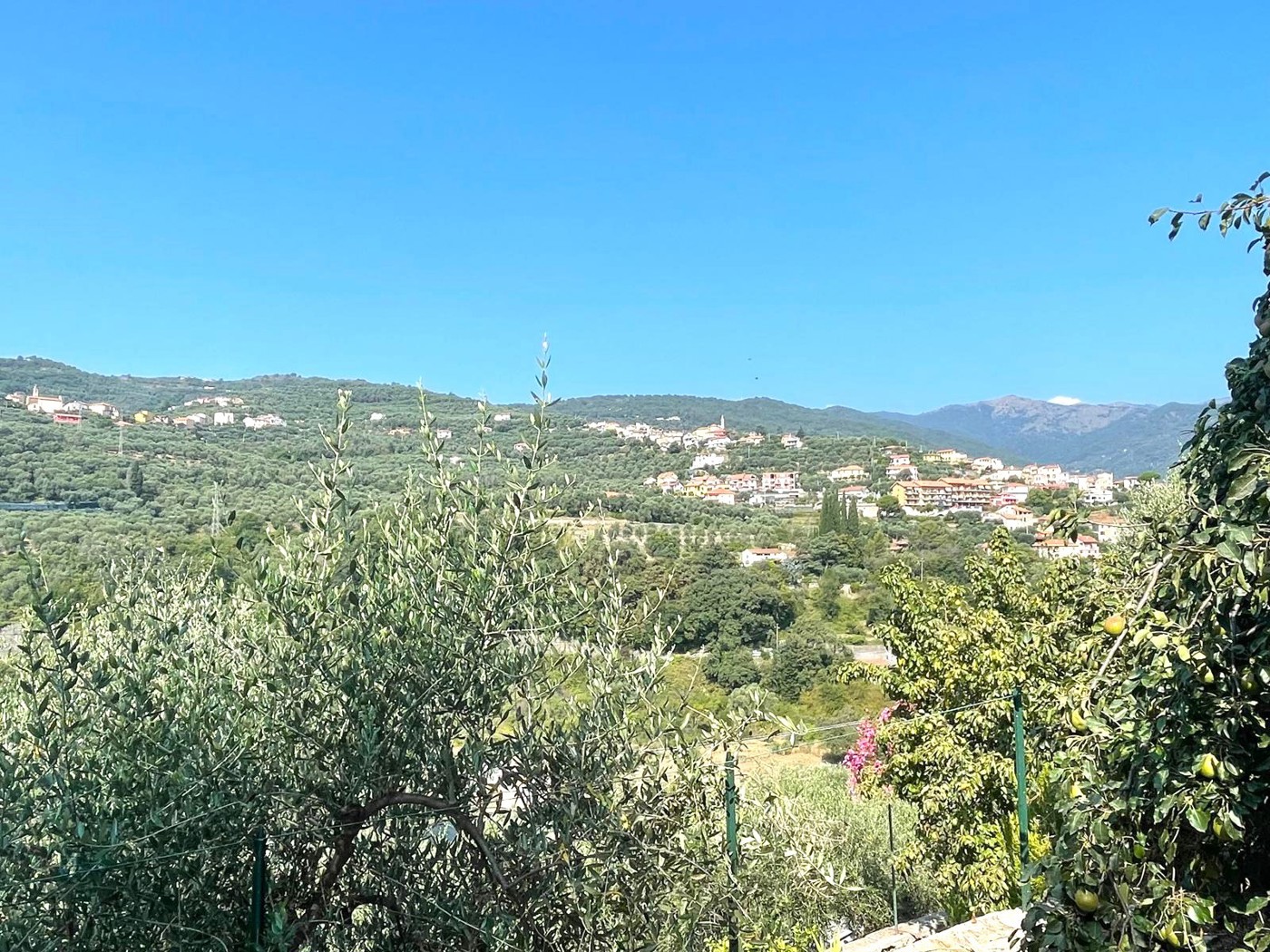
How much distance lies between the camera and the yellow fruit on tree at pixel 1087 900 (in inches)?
101

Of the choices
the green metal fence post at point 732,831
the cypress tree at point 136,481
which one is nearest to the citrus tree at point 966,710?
the green metal fence post at point 732,831

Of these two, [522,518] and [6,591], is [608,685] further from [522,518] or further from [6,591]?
[6,591]

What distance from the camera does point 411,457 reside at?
4.07 meters

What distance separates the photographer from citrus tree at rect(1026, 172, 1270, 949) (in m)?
2.44

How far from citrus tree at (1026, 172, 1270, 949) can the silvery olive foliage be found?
1204 millimetres

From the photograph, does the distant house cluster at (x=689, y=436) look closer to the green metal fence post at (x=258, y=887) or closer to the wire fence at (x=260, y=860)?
the wire fence at (x=260, y=860)

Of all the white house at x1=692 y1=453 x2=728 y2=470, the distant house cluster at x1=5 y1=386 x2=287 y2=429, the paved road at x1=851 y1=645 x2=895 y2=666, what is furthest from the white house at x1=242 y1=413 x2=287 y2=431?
the white house at x1=692 y1=453 x2=728 y2=470

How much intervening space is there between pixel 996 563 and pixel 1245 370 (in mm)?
6223

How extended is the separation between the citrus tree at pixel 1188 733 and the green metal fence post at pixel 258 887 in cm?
251

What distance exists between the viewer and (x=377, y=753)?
281 centimetres

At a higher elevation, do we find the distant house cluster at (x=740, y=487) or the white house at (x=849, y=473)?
the white house at (x=849, y=473)

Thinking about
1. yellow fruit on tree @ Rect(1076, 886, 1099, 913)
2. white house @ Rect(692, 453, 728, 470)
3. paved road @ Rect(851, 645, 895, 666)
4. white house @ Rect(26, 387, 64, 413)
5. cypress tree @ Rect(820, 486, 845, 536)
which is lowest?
paved road @ Rect(851, 645, 895, 666)

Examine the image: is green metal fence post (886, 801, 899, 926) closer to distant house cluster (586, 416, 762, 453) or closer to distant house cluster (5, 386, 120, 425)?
distant house cluster (5, 386, 120, 425)

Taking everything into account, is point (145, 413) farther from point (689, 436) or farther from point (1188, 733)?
point (689, 436)
